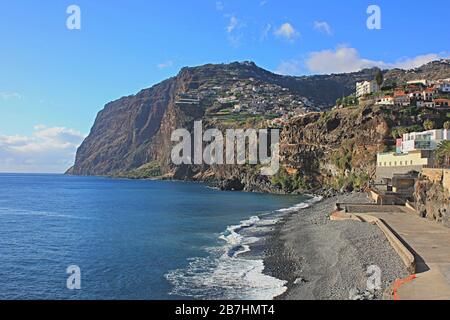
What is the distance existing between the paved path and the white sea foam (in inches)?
269

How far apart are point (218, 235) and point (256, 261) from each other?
12478 mm

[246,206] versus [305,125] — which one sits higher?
[305,125]

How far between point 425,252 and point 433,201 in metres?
15.6

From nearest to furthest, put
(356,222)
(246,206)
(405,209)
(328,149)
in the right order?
1. (356,222)
2. (405,209)
3. (246,206)
4. (328,149)

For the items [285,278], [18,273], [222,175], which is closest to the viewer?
[285,278]

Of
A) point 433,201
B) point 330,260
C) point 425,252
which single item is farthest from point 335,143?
point 425,252

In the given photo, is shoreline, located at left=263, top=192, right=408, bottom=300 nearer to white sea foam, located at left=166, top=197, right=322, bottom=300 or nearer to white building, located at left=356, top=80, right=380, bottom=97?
white sea foam, located at left=166, top=197, right=322, bottom=300

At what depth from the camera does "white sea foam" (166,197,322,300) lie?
2298 cm

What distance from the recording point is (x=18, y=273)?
92.5 ft

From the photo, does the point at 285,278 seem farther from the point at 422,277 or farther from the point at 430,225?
the point at 430,225

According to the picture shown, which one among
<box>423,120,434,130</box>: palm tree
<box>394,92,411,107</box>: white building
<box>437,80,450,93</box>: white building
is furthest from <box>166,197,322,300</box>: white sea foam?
<box>437,80,450,93</box>: white building

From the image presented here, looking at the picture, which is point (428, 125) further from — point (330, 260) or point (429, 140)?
point (330, 260)

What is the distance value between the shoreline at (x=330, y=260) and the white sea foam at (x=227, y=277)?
0.92m

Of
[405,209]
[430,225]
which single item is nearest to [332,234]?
[430,225]
